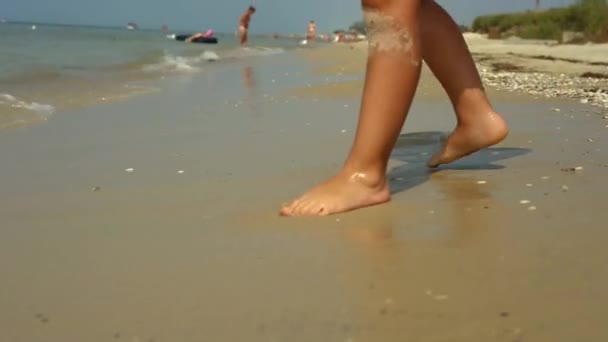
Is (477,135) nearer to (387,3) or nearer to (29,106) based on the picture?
(387,3)

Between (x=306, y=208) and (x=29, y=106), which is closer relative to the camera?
(x=306, y=208)

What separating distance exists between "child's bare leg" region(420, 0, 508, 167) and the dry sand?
0.10 m

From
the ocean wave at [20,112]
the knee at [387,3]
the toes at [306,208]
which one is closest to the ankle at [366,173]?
the toes at [306,208]

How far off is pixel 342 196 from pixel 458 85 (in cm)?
76

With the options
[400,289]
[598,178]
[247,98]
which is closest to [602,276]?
[400,289]

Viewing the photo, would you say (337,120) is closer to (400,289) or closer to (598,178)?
(598,178)

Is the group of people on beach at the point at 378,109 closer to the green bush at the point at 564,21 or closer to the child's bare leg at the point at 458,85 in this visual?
the child's bare leg at the point at 458,85

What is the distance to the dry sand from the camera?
4.24 ft

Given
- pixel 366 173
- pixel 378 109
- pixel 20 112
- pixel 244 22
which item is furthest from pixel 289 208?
pixel 244 22

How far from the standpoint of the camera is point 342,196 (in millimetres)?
2072

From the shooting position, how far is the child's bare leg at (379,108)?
6.79 ft

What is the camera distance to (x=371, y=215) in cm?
201

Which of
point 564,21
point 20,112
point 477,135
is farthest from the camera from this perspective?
point 564,21

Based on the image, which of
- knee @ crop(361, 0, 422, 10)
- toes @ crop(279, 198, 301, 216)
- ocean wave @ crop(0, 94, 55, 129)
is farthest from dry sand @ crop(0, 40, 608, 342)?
ocean wave @ crop(0, 94, 55, 129)
